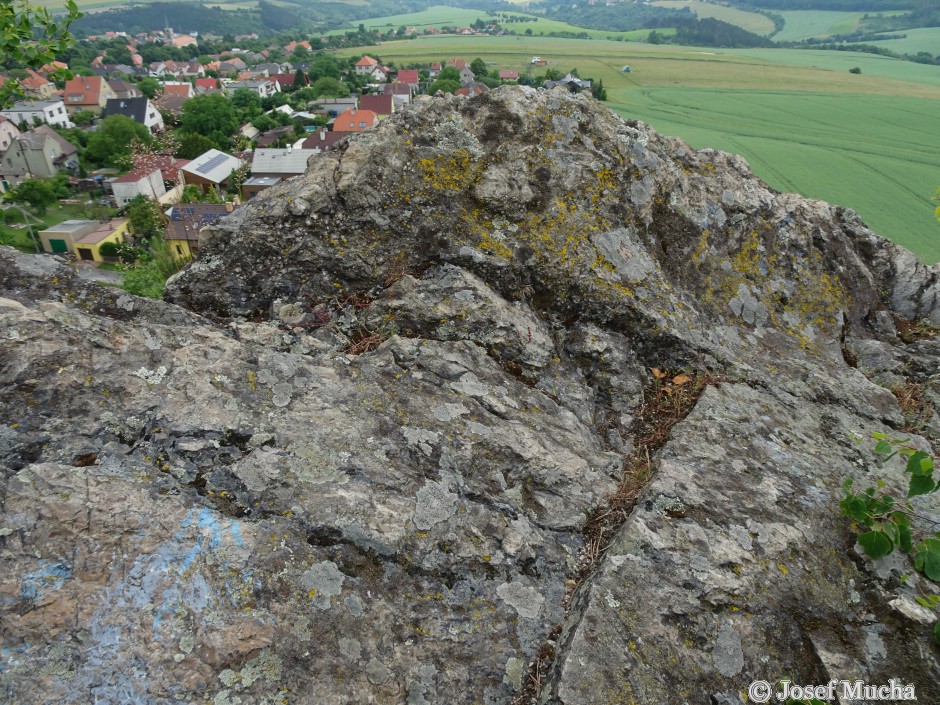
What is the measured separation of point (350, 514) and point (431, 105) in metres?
5.32

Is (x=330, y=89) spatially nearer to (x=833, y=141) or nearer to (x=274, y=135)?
(x=274, y=135)

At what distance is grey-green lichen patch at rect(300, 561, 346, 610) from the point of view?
3680mm

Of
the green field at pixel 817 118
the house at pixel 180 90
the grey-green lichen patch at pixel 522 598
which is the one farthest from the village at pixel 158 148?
the green field at pixel 817 118

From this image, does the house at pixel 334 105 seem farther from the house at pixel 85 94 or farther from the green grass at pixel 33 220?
the green grass at pixel 33 220

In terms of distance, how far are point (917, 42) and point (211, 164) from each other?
634 feet

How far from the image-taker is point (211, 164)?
6919 cm

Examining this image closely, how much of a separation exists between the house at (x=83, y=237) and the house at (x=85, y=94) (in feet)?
284

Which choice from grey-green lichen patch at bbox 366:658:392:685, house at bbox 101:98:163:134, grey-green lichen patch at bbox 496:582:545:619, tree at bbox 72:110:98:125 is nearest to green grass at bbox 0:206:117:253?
house at bbox 101:98:163:134

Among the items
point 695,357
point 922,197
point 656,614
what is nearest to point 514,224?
point 695,357

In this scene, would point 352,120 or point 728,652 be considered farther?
point 352,120

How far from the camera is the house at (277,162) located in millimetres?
65938

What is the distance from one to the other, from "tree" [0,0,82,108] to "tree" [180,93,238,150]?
294 feet

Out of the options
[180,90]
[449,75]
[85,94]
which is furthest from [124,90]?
[449,75]

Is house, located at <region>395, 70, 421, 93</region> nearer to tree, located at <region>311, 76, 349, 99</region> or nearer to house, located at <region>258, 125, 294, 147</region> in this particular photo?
tree, located at <region>311, 76, 349, 99</region>
